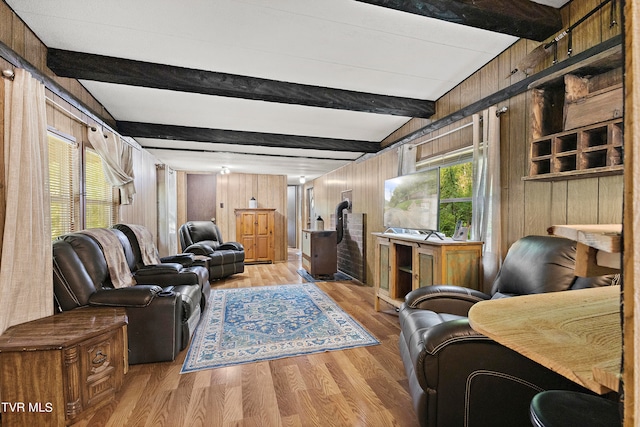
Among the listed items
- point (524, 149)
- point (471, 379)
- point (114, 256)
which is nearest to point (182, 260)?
point (114, 256)

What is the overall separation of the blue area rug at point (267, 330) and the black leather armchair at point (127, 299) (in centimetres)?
28

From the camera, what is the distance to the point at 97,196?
126 inches

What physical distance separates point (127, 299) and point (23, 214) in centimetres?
84

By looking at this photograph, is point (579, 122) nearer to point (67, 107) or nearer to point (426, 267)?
point (426, 267)

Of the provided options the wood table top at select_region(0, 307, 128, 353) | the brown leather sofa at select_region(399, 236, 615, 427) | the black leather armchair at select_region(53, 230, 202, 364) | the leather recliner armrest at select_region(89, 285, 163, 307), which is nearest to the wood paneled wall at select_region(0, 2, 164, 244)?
the black leather armchair at select_region(53, 230, 202, 364)

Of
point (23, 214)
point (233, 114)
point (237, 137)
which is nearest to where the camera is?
point (23, 214)

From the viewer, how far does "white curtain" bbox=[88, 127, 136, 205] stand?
297 centimetres

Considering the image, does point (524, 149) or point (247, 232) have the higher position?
point (524, 149)

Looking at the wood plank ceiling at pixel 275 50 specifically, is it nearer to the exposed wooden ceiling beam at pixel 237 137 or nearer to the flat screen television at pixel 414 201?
the exposed wooden ceiling beam at pixel 237 137

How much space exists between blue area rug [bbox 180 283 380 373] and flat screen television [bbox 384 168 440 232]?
48.5 inches

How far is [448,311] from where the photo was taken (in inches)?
81.9

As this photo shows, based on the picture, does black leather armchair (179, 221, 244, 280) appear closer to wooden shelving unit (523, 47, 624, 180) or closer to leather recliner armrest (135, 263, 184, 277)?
leather recliner armrest (135, 263, 184, 277)

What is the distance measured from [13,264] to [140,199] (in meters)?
2.93

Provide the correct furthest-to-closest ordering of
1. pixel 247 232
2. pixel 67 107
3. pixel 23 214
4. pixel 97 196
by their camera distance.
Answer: pixel 247 232
pixel 97 196
pixel 67 107
pixel 23 214
